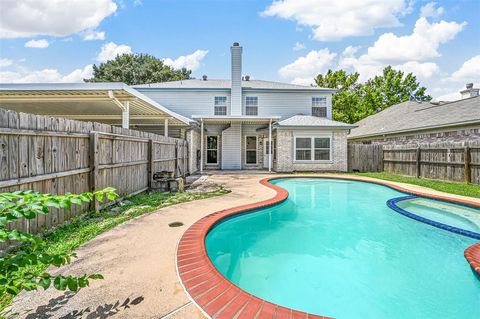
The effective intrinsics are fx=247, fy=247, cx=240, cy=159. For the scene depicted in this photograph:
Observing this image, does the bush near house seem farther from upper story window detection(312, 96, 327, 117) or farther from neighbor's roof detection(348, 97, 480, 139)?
upper story window detection(312, 96, 327, 117)

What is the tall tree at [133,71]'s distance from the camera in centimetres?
3334

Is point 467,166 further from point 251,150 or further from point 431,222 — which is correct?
point 251,150

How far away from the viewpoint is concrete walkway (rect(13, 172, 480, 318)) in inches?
84.1

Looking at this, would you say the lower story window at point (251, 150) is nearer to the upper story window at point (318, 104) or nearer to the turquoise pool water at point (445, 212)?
the upper story window at point (318, 104)

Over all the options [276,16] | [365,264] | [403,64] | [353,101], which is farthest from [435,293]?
[403,64]

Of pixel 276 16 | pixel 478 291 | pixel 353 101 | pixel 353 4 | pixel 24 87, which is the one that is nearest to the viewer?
pixel 478 291

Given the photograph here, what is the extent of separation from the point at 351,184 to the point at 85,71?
130 feet

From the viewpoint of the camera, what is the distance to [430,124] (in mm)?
12922

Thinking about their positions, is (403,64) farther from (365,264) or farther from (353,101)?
(365,264)

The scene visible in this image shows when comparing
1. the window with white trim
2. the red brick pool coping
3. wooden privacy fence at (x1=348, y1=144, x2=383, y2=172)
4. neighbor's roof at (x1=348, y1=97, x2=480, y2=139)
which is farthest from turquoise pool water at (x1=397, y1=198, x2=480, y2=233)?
wooden privacy fence at (x1=348, y1=144, x2=383, y2=172)

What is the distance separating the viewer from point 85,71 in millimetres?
36000

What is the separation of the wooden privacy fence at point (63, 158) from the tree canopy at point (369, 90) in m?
29.0

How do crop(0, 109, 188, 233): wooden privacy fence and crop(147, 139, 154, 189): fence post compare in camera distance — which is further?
crop(147, 139, 154, 189): fence post

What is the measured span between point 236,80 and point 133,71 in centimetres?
2306
